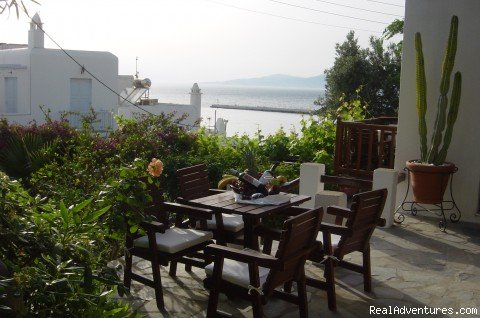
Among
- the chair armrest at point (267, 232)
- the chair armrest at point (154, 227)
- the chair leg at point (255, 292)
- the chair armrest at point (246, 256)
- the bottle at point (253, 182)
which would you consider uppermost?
the bottle at point (253, 182)

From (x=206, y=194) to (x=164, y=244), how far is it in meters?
1.48

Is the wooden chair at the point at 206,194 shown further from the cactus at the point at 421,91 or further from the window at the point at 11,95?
the window at the point at 11,95

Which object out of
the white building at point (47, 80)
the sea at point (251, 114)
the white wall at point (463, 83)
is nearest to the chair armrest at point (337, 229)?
the white wall at point (463, 83)

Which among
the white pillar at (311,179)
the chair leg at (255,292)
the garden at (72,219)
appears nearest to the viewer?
the garden at (72,219)

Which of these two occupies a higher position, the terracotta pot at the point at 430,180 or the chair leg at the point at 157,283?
the terracotta pot at the point at 430,180

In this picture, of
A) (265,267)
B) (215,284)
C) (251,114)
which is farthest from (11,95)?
(251,114)

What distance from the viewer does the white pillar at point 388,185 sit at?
7.36 meters

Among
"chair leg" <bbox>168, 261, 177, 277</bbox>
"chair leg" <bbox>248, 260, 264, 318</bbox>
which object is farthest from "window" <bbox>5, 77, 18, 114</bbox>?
"chair leg" <bbox>248, 260, 264, 318</bbox>

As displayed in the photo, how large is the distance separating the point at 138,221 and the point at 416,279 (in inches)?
106

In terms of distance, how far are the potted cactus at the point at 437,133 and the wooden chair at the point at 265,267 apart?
3675 mm

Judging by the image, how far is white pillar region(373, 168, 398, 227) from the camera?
7359 millimetres

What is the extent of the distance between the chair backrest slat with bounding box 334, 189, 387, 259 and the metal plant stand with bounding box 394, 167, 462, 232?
2776 millimetres

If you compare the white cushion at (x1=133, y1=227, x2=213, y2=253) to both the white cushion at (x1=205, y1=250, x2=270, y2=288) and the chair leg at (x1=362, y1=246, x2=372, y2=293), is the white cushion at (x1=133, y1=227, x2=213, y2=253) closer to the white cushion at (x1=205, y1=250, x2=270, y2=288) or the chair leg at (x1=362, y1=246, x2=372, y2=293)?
the white cushion at (x1=205, y1=250, x2=270, y2=288)

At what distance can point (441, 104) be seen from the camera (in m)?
7.43
